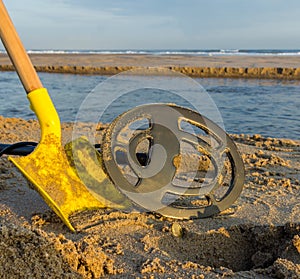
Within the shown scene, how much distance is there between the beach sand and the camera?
1660mm

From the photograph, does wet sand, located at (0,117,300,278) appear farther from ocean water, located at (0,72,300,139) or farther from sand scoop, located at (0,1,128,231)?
ocean water, located at (0,72,300,139)

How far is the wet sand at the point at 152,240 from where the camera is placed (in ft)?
5.44

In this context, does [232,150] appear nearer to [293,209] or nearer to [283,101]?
[293,209]

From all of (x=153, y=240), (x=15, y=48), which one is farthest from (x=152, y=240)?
(x=15, y=48)

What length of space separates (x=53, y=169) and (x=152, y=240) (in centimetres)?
74

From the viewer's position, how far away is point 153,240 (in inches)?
89.1

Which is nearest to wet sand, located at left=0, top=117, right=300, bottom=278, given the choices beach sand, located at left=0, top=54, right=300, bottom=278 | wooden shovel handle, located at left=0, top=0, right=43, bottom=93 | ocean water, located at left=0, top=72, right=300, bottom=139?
beach sand, located at left=0, top=54, right=300, bottom=278

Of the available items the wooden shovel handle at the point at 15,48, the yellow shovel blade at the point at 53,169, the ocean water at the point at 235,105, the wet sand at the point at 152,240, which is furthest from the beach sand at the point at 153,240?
the ocean water at the point at 235,105

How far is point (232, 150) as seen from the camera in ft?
8.57

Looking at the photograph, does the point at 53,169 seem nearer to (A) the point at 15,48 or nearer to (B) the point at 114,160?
(B) the point at 114,160

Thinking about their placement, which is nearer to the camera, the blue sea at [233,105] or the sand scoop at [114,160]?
the sand scoop at [114,160]

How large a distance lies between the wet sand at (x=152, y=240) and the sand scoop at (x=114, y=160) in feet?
0.38

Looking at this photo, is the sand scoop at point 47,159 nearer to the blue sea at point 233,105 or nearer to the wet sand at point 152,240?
the wet sand at point 152,240

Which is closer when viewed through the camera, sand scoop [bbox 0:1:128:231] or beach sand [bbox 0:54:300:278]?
beach sand [bbox 0:54:300:278]
